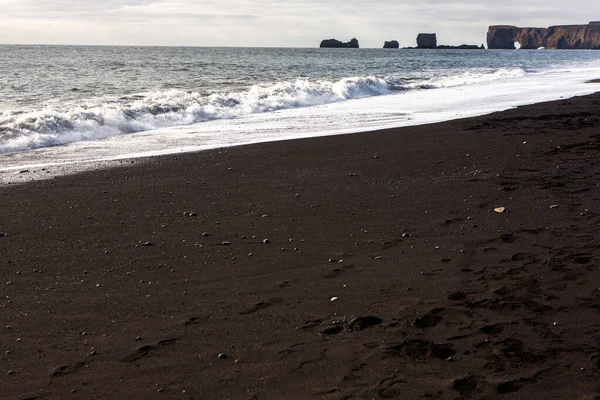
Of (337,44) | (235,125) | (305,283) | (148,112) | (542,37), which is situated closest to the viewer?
(305,283)

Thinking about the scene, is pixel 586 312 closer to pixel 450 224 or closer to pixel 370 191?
pixel 450 224

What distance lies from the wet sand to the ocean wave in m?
4.39

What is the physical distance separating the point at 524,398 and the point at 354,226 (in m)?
2.96

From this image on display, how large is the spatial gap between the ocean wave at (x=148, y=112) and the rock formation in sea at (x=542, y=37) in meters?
179

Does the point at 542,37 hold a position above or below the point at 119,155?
above

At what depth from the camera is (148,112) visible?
49.9 ft

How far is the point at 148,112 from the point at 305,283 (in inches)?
453

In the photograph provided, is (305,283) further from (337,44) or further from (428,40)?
(428,40)

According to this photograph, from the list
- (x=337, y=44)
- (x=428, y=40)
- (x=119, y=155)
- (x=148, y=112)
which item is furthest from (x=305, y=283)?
(x=428, y=40)

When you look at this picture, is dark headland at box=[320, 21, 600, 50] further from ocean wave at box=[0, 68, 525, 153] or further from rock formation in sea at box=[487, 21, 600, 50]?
ocean wave at box=[0, 68, 525, 153]

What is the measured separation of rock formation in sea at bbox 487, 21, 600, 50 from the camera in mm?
186625

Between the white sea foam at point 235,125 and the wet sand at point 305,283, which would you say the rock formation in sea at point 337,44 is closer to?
the white sea foam at point 235,125

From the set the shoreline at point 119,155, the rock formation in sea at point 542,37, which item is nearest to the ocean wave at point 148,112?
the shoreline at point 119,155

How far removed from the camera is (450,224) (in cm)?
588
